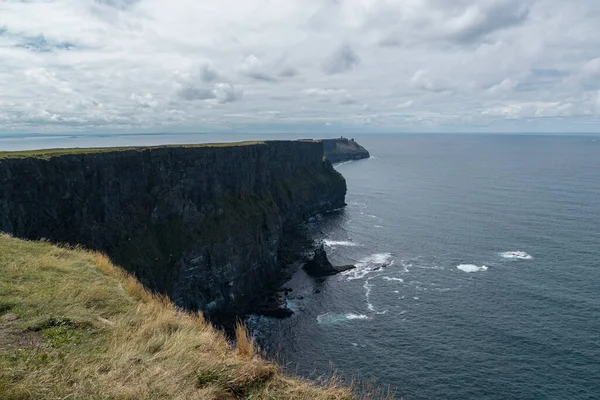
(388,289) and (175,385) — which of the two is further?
(388,289)

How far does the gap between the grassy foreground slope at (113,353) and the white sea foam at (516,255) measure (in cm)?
8143

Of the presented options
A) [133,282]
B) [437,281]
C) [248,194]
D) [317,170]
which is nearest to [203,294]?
[248,194]

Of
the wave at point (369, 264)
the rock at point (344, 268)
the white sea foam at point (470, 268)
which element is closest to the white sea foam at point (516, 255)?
the white sea foam at point (470, 268)

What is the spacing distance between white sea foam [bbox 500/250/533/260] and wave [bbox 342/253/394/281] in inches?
895

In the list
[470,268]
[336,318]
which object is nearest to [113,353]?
[336,318]

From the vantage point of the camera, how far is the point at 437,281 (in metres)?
72.6

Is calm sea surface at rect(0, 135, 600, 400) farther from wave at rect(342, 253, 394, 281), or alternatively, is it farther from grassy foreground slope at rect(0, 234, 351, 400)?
grassy foreground slope at rect(0, 234, 351, 400)

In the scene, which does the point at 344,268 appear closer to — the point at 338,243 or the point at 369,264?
the point at 369,264

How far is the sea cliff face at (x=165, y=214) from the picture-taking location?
50000 mm

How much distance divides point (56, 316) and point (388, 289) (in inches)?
2503

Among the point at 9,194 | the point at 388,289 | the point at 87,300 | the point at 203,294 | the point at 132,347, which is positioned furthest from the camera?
the point at 388,289

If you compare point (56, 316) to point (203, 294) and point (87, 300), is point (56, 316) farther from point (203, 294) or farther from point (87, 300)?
point (203, 294)

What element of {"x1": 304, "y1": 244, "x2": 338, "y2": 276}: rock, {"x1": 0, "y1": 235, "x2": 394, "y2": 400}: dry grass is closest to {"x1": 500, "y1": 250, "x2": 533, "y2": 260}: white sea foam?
{"x1": 304, "y1": 244, "x2": 338, "y2": 276}: rock

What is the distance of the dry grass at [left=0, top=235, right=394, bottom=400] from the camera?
8570 mm
